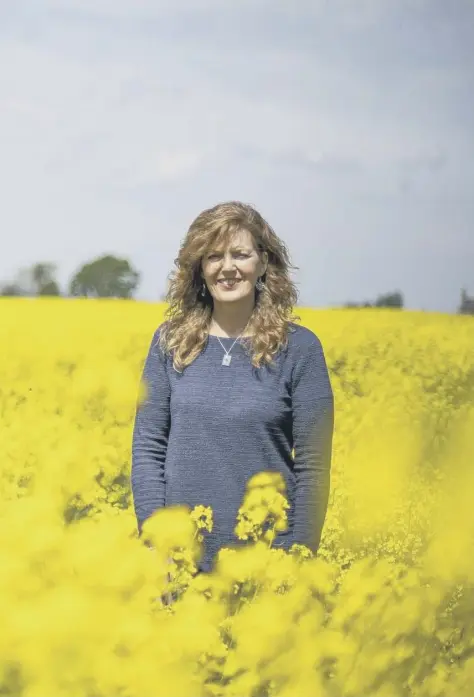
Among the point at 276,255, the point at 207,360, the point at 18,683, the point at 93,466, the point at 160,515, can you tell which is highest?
the point at 276,255

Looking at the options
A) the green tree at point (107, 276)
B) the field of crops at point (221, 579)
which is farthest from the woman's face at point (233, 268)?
the green tree at point (107, 276)

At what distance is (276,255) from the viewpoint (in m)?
2.05

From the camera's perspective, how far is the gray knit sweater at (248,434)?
6.23ft

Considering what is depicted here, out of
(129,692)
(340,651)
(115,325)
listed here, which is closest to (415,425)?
(115,325)

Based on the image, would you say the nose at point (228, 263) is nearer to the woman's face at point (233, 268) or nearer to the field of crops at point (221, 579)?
the woman's face at point (233, 268)

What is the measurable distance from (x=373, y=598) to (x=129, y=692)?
65 cm

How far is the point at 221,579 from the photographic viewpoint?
1521 mm

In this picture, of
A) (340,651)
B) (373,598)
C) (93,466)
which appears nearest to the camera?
(340,651)

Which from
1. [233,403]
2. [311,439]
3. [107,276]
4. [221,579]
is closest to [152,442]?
[233,403]

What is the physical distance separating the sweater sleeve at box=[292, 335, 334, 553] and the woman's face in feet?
0.56

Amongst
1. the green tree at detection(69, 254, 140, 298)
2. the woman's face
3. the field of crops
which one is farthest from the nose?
the green tree at detection(69, 254, 140, 298)

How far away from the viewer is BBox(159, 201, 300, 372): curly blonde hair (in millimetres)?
1933

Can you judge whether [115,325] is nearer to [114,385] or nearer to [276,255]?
[114,385]

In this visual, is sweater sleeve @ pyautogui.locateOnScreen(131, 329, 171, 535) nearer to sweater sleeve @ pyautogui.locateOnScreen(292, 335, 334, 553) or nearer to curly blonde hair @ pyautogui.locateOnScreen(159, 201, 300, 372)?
curly blonde hair @ pyautogui.locateOnScreen(159, 201, 300, 372)
